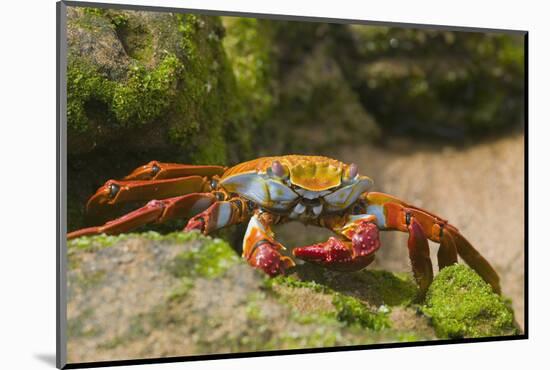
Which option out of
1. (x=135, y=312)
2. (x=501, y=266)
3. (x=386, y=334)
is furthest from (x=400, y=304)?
(x=501, y=266)

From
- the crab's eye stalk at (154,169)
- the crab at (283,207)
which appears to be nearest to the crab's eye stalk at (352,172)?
the crab at (283,207)

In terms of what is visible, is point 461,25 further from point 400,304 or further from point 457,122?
point 457,122

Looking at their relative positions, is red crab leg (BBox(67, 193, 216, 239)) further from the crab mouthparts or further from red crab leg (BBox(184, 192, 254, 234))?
the crab mouthparts

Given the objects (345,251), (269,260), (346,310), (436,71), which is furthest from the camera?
(436,71)

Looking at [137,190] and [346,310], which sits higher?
[137,190]

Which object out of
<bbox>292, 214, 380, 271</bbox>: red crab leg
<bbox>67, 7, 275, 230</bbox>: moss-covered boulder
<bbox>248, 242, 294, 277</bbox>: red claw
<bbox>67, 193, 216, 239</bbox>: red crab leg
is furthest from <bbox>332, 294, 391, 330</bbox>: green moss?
<bbox>67, 7, 275, 230</bbox>: moss-covered boulder

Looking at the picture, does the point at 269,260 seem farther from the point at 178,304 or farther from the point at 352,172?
the point at 352,172

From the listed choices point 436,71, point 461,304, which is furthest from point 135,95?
point 436,71
